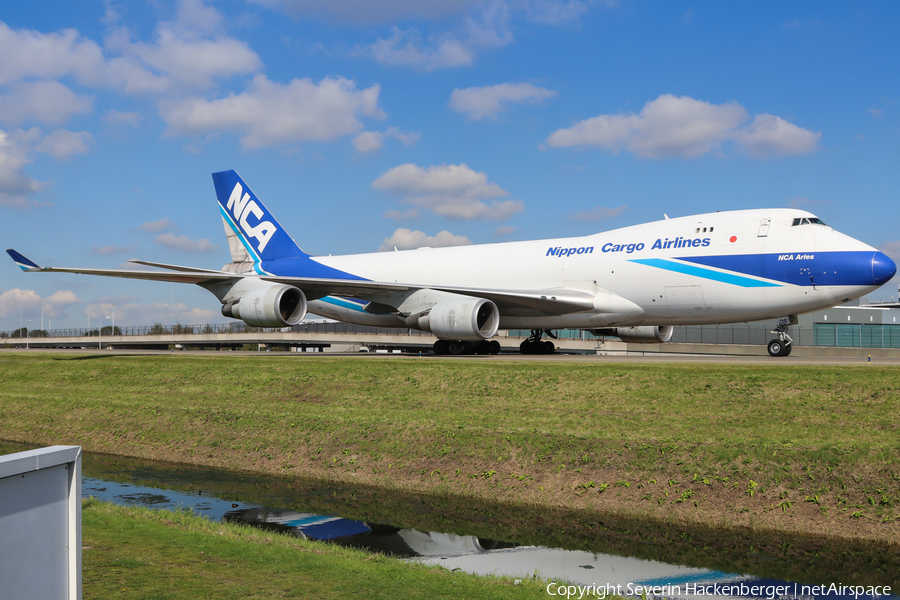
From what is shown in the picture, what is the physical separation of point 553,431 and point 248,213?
25963 mm

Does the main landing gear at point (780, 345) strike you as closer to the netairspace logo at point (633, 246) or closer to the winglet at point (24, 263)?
the netairspace logo at point (633, 246)

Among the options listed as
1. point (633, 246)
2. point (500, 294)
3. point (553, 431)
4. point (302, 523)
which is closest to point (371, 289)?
point (500, 294)

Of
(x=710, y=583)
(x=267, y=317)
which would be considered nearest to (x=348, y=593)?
(x=710, y=583)

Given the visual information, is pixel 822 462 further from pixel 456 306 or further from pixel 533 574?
pixel 456 306

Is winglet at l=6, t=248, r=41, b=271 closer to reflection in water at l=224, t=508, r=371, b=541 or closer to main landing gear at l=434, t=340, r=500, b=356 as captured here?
main landing gear at l=434, t=340, r=500, b=356

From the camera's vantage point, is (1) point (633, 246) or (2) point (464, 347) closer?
(1) point (633, 246)

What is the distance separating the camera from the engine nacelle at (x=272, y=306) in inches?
995

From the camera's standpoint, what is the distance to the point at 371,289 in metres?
26.3

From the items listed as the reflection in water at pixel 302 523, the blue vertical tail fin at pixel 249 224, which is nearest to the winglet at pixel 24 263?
the blue vertical tail fin at pixel 249 224

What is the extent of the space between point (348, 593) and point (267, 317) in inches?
785

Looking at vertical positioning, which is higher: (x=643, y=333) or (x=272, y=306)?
(x=272, y=306)

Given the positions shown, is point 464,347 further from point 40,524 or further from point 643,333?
point 40,524

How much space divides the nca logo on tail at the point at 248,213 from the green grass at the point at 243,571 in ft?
88.0

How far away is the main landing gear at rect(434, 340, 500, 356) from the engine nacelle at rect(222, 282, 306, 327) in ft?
18.0
